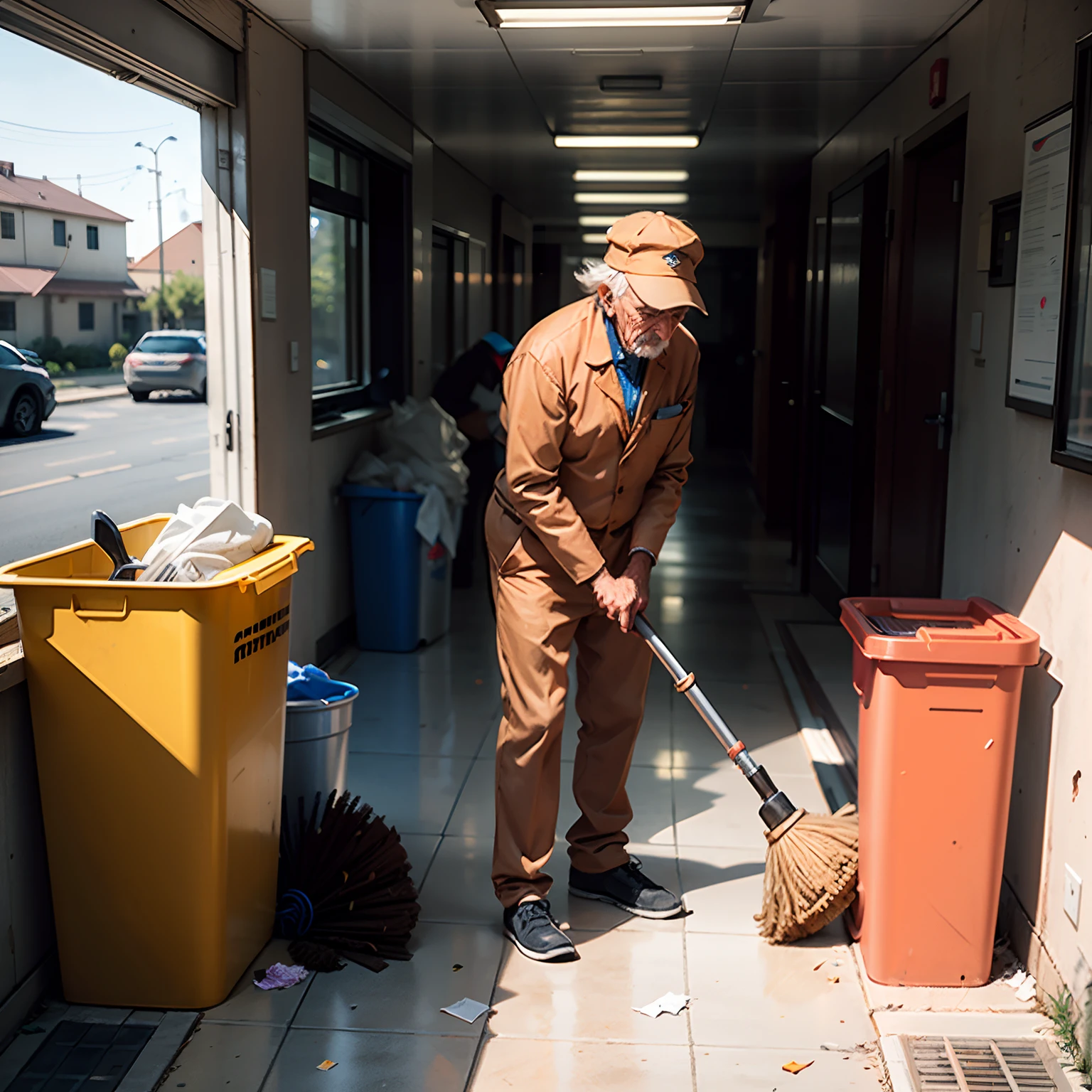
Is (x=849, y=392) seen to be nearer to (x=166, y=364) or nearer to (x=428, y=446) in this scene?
(x=428, y=446)

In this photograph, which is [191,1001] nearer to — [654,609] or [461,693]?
[461,693]

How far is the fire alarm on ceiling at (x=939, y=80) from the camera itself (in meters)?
4.15

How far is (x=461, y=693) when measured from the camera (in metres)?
4.90

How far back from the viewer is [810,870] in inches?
108

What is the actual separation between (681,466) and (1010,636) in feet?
2.95

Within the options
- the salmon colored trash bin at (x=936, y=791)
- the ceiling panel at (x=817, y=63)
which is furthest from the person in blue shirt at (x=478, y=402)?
the salmon colored trash bin at (x=936, y=791)

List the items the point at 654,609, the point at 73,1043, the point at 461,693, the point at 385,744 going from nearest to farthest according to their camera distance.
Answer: the point at 73,1043
the point at 385,744
the point at 461,693
the point at 654,609

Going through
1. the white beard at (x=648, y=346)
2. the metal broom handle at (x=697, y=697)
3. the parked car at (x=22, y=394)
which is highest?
the white beard at (x=648, y=346)

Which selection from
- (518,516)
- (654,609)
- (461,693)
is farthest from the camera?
(654,609)

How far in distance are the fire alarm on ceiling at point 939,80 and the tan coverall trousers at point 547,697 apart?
91.3 inches

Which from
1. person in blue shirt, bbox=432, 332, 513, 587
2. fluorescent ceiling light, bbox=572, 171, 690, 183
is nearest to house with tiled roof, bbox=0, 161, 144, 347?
person in blue shirt, bbox=432, 332, 513, 587

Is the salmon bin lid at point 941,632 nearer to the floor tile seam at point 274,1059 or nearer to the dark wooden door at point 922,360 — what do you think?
the floor tile seam at point 274,1059

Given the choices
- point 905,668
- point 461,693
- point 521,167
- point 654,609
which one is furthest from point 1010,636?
point 521,167

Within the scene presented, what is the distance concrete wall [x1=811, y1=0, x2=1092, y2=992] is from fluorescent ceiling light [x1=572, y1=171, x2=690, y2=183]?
15.7ft
